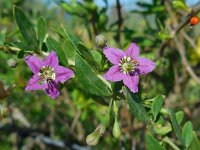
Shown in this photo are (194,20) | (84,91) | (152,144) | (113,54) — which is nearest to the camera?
(152,144)

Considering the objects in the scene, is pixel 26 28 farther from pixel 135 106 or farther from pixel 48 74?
pixel 135 106

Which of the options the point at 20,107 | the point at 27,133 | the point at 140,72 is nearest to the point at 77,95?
the point at 27,133

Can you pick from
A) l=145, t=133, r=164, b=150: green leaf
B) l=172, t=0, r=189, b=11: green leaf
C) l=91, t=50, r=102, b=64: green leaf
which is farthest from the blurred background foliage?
l=145, t=133, r=164, b=150: green leaf

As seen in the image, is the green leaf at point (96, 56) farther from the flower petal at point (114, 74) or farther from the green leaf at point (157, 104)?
the green leaf at point (157, 104)

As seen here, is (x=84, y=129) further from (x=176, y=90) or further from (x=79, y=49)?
(x=79, y=49)

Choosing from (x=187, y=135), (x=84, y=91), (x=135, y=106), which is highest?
(x=135, y=106)

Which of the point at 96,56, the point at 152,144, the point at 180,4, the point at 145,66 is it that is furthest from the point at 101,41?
the point at 180,4

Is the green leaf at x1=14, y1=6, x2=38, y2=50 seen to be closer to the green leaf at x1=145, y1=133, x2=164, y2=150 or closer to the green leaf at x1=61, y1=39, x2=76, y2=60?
the green leaf at x1=61, y1=39, x2=76, y2=60

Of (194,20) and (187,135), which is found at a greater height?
(194,20)
